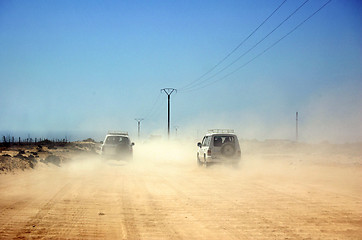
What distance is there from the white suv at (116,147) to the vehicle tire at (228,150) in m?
8.23

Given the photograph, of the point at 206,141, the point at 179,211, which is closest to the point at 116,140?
the point at 206,141

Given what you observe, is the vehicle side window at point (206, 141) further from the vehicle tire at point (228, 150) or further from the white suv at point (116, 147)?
the white suv at point (116, 147)

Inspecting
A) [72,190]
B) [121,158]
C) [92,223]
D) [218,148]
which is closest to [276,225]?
[92,223]

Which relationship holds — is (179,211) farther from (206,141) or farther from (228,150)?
(206,141)

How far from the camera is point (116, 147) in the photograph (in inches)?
1099

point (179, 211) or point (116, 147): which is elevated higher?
point (116, 147)

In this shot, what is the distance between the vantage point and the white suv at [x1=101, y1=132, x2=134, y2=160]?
27.7 m

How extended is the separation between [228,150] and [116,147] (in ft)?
28.5

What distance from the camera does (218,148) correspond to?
23.0 metres

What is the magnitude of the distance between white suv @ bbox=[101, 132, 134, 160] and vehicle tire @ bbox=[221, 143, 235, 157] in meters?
8.23

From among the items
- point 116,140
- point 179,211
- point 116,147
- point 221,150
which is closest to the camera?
point 179,211

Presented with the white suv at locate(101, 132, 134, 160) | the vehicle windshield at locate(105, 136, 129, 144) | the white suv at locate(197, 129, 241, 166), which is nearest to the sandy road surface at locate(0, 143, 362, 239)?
the white suv at locate(197, 129, 241, 166)

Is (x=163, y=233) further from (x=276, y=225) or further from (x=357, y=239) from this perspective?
(x=357, y=239)

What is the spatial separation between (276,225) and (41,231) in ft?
15.5
